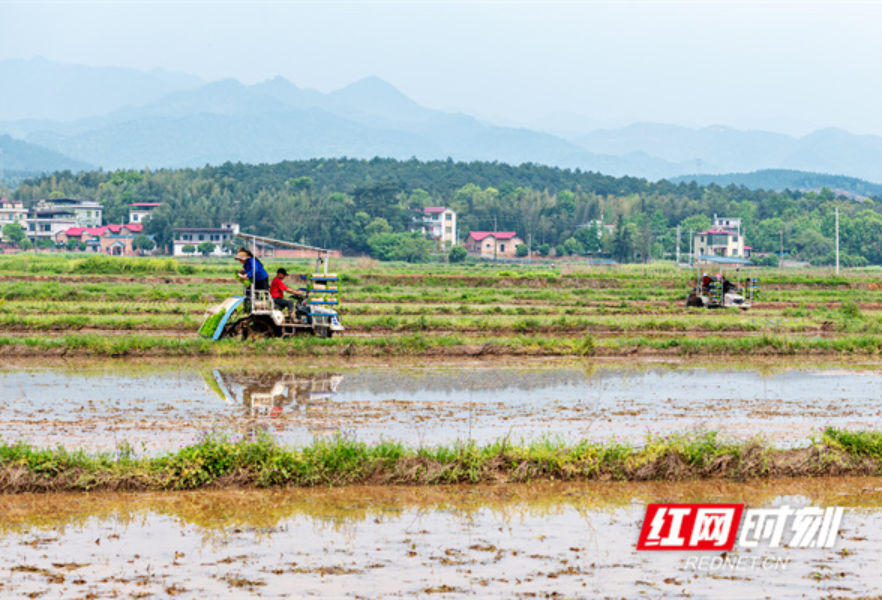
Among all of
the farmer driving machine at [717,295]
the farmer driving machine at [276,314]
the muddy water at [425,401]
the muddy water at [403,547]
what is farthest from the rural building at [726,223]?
the muddy water at [403,547]

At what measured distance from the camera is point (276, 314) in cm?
1978

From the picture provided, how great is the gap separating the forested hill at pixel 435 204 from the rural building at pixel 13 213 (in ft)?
28.1

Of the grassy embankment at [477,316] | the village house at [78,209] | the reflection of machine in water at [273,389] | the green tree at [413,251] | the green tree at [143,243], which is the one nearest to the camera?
the reflection of machine in water at [273,389]

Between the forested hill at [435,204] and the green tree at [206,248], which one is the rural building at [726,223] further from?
the green tree at [206,248]

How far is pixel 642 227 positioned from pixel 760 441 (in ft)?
425

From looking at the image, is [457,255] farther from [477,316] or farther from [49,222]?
[477,316]

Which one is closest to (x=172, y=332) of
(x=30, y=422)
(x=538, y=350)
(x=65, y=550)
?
(x=538, y=350)

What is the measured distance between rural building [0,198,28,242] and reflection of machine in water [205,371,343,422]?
5694 inches

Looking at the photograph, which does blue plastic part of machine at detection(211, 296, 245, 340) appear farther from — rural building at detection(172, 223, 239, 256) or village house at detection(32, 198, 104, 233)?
village house at detection(32, 198, 104, 233)

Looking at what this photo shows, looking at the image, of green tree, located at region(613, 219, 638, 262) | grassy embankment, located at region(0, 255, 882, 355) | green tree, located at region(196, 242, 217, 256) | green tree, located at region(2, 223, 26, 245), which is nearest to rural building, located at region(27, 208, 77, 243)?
green tree, located at region(2, 223, 26, 245)

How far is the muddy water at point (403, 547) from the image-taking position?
7027 mm

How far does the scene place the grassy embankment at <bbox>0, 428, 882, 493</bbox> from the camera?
942 cm

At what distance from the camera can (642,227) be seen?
450 feet

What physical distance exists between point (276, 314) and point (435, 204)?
146m
